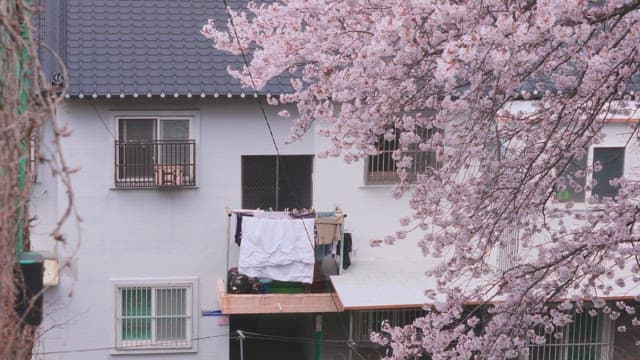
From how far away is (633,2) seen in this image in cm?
616

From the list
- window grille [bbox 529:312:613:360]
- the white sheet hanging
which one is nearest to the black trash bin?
the white sheet hanging

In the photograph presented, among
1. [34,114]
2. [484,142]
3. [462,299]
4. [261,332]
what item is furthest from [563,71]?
[261,332]

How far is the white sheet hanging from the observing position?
12.5m

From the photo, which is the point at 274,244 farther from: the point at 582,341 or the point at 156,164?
the point at 582,341

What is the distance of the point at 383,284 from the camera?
12641 millimetres

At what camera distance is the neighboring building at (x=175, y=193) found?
499 inches

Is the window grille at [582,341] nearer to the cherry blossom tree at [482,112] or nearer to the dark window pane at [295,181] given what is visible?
the dark window pane at [295,181]

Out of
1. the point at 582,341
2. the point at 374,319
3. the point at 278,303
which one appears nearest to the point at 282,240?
the point at 278,303

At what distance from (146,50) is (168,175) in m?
1.97

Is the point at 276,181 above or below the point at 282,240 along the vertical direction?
above

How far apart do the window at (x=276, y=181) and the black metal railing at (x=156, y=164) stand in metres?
0.91

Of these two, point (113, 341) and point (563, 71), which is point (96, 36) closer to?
point (113, 341)

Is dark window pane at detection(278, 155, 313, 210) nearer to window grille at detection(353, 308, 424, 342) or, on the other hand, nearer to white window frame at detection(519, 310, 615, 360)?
window grille at detection(353, 308, 424, 342)

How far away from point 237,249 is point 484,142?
6.88 m
